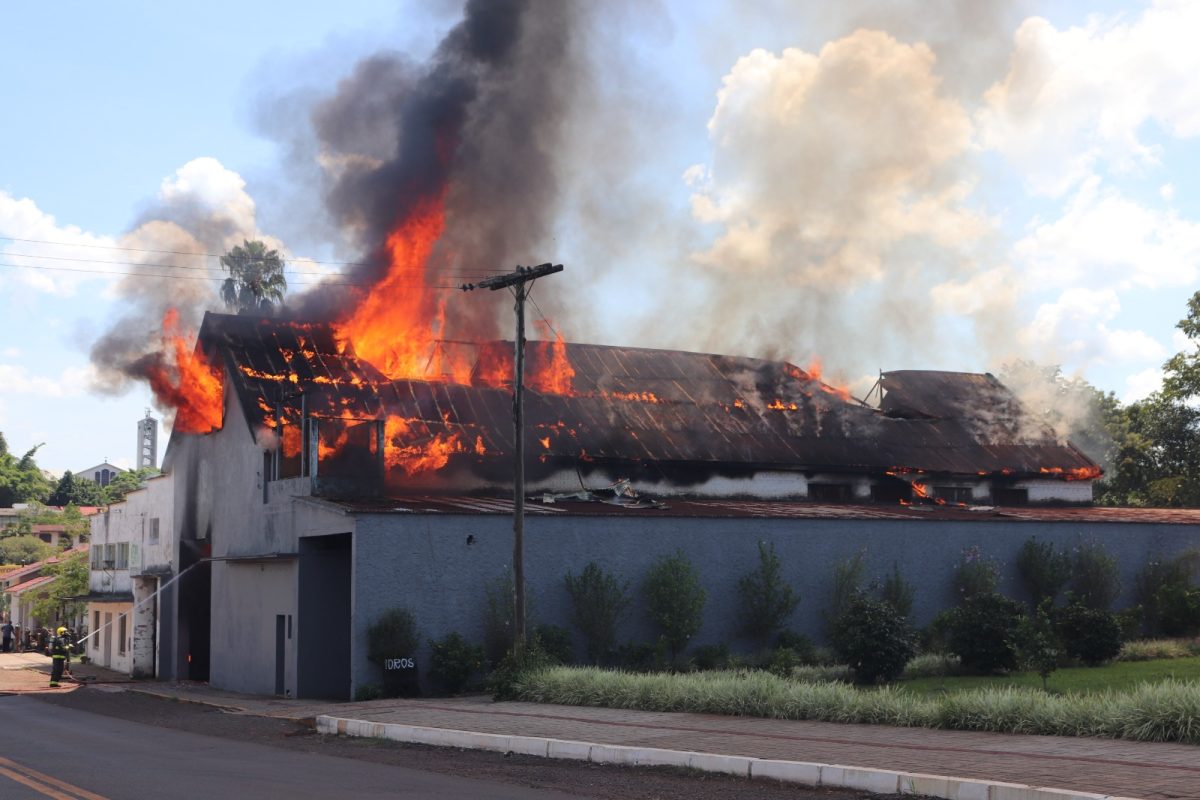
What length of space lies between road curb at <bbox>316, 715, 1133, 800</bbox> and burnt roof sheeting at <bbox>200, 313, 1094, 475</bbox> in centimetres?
1521

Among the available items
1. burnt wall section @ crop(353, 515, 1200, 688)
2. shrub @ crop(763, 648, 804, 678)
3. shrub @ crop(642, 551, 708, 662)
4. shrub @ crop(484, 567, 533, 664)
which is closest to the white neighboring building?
burnt wall section @ crop(353, 515, 1200, 688)

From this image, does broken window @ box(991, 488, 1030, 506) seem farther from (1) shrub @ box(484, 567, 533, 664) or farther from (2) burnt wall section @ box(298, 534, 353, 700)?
(2) burnt wall section @ box(298, 534, 353, 700)

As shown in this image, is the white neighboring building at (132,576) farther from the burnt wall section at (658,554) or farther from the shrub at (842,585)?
the shrub at (842,585)

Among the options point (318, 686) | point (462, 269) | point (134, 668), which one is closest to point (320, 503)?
point (318, 686)

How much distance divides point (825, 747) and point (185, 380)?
90.2ft

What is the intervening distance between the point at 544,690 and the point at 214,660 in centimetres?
1686

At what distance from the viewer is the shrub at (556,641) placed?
27641 millimetres

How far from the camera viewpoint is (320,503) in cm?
2858

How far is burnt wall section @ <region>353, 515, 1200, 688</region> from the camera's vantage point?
2731cm

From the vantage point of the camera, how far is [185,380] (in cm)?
3709

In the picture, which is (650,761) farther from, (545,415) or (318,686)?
(545,415)

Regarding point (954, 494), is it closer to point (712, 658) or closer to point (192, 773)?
point (712, 658)

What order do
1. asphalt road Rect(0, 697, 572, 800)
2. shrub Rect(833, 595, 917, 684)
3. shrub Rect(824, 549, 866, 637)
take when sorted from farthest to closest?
1. shrub Rect(824, 549, 866, 637)
2. shrub Rect(833, 595, 917, 684)
3. asphalt road Rect(0, 697, 572, 800)

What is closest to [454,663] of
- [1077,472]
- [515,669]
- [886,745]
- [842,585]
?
[515,669]
